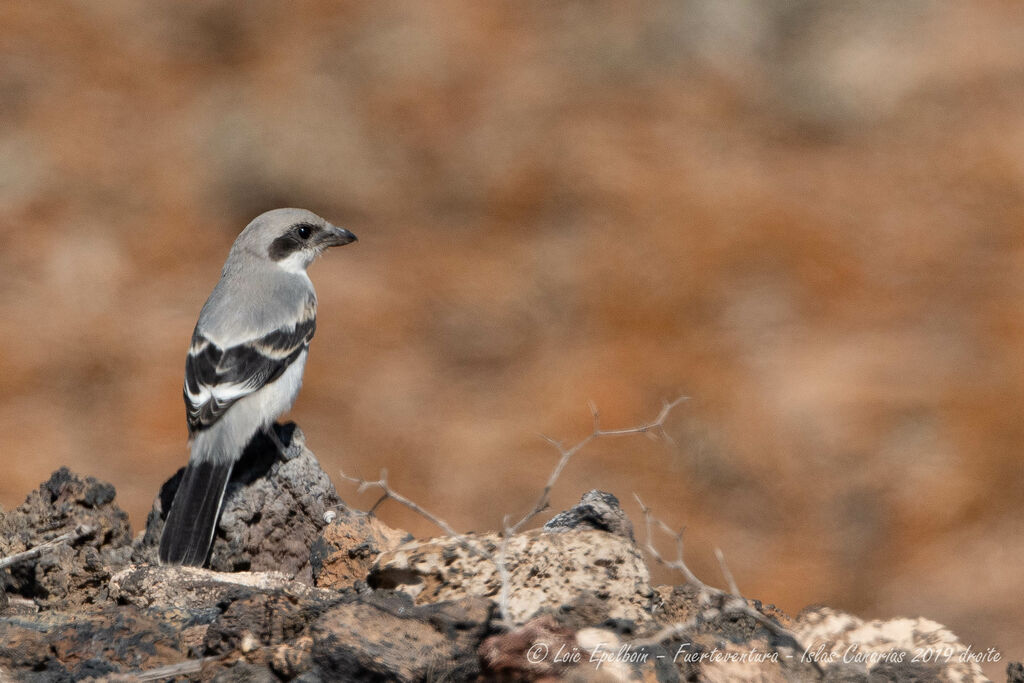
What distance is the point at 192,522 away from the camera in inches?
181

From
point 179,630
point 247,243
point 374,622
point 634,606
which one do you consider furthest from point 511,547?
point 247,243

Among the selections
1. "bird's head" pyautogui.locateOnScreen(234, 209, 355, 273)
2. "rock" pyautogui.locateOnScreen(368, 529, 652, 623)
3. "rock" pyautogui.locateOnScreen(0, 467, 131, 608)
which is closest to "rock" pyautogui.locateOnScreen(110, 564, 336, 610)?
"rock" pyautogui.locateOnScreen(0, 467, 131, 608)

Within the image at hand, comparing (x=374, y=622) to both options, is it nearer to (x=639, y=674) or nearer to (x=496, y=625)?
(x=496, y=625)

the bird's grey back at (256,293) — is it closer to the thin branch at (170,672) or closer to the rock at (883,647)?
the thin branch at (170,672)

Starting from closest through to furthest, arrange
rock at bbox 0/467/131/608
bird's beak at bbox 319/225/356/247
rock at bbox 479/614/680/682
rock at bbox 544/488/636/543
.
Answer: rock at bbox 479/614/680/682, rock at bbox 544/488/636/543, rock at bbox 0/467/131/608, bird's beak at bbox 319/225/356/247

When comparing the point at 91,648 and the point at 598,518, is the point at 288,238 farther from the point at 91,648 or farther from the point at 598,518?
the point at 91,648

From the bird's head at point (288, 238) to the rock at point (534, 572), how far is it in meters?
3.06

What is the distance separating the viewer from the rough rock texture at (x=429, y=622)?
304 centimetres

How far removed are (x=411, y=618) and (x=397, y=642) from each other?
0.13m

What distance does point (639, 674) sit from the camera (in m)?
3.03

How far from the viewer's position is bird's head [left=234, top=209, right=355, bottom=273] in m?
6.38

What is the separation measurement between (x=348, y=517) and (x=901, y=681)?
230 cm

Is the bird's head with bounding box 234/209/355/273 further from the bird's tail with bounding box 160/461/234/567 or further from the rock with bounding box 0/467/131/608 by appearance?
the rock with bounding box 0/467/131/608

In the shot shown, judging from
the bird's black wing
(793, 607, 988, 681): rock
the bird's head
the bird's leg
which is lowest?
(793, 607, 988, 681): rock
